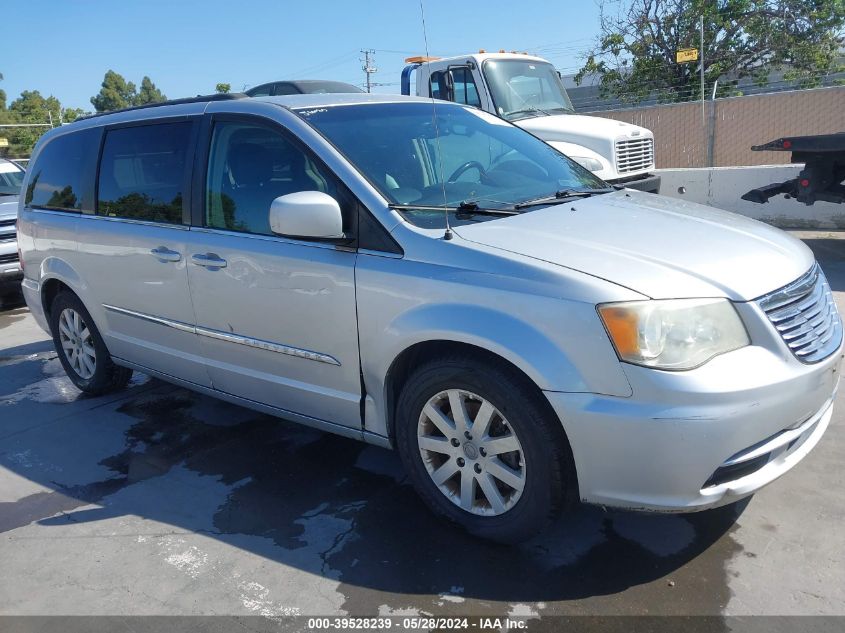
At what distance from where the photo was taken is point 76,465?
13.9 feet

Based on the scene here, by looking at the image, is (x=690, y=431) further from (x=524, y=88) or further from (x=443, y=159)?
(x=524, y=88)

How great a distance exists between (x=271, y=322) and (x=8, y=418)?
266 cm

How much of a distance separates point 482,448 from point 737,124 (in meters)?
14.6

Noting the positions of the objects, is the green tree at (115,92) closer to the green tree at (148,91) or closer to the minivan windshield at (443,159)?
the green tree at (148,91)

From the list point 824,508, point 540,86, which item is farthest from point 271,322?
point 540,86

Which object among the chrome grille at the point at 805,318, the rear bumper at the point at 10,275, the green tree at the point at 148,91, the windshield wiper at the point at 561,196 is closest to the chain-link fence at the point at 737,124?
the windshield wiper at the point at 561,196

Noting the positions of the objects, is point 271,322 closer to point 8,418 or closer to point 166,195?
point 166,195

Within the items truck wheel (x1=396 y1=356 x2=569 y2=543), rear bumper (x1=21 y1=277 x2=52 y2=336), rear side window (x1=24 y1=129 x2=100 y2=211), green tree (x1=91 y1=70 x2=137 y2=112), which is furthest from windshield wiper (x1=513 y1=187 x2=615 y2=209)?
green tree (x1=91 y1=70 x2=137 y2=112)

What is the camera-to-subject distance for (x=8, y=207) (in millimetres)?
9227

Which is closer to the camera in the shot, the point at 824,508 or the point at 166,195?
the point at 824,508

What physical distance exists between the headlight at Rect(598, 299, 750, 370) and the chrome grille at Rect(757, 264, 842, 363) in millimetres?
281

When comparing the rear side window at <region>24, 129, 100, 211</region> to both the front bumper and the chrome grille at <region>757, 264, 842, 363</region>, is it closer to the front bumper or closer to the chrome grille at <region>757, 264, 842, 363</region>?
the front bumper

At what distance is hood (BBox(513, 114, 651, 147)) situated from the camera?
28.4ft

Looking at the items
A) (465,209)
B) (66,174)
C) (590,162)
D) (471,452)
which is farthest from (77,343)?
(590,162)
